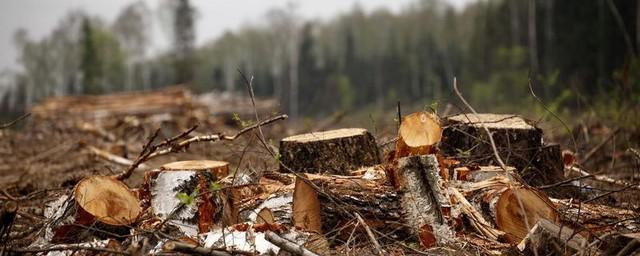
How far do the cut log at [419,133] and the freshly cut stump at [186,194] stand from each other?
1.21 metres

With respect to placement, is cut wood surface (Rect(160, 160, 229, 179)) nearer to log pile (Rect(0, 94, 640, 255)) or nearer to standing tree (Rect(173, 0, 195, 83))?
log pile (Rect(0, 94, 640, 255))

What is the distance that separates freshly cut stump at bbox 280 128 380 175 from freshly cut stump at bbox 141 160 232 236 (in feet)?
1.79

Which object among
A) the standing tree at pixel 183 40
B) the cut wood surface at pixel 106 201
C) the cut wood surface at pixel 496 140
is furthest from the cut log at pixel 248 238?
the standing tree at pixel 183 40

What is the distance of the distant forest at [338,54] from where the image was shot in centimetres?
2622

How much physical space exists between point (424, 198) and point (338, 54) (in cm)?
4759

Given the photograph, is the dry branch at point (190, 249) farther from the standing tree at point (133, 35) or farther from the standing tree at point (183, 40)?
the standing tree at point (133, 35)

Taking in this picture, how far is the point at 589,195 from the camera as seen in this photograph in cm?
417

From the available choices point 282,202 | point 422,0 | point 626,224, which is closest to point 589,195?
point 626,224

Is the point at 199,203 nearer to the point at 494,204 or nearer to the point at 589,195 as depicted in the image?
the point at 494,204

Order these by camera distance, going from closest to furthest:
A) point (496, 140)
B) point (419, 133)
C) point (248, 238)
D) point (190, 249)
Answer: point (190, 249) < point (248, 238) < point (419, 133) < point (496, 140)

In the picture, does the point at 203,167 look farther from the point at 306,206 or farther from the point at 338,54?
the point at 338,54

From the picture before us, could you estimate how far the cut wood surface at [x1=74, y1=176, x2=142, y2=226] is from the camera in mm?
3146

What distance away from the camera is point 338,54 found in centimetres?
5022

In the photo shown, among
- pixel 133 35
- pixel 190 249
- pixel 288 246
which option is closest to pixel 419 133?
pixel 288 246
